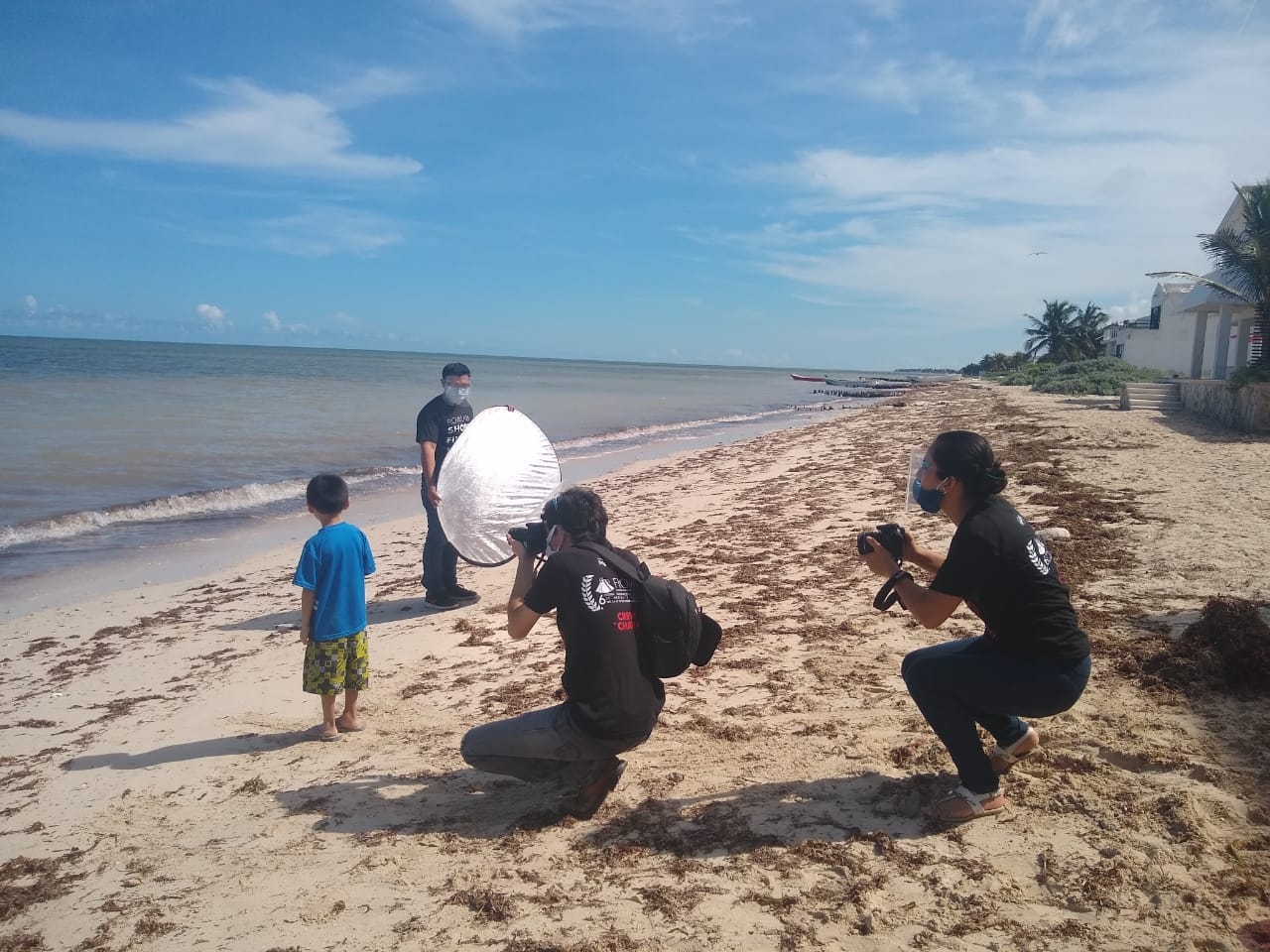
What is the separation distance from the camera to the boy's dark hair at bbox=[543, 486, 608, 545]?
11.7ft

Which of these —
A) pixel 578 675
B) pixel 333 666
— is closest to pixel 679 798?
pixel 578 675

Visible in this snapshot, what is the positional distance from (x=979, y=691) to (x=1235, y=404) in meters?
16.5

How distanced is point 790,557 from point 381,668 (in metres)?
3.72

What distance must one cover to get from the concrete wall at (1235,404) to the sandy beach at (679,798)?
9481 mm

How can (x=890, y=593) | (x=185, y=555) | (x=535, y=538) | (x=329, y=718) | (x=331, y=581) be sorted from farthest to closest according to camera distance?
(x=185, y=555) < (x=329, y=718) < (x=331, y=581) < (x=535, y=538) < (x=890, y=593)

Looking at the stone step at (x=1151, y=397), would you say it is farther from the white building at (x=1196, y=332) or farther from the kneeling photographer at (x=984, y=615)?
the kneeling photographer at (x=984, y=615)

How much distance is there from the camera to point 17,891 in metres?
3.52

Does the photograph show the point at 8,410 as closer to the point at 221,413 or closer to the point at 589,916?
the point at 221,413

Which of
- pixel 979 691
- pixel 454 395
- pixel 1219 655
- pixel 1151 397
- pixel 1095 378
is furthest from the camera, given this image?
pixel 1095 378

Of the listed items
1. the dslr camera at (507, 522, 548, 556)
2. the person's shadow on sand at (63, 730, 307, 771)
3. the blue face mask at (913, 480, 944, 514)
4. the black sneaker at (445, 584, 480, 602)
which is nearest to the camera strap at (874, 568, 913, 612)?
the blue face mask at (913, 480, 944, 514)

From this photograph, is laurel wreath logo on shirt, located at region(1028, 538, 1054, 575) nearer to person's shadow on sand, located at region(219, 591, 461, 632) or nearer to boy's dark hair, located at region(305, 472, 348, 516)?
boy's dark hair, located at region(305, 472, 348, 516)

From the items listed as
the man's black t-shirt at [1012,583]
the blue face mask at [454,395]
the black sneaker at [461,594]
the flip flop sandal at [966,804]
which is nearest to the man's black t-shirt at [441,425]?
the blue face mask at [454,395]

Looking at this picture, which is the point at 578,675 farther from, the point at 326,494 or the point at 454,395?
the point at 454,395

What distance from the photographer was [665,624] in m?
3.40
